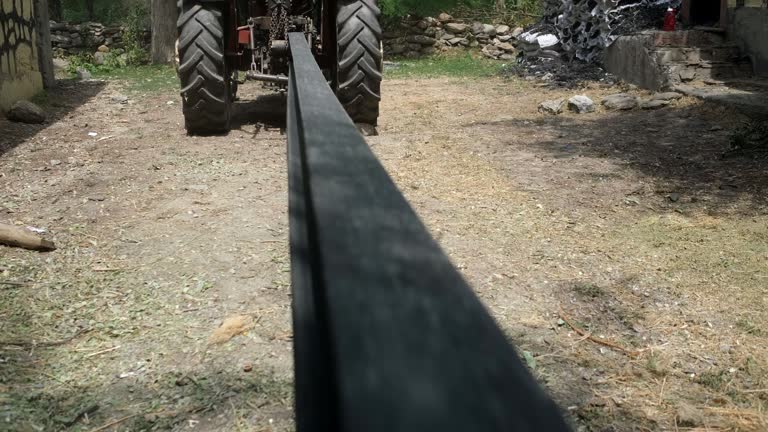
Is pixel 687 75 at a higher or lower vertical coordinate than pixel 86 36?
lower

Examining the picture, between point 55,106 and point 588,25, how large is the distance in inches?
322

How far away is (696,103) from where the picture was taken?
7820 mm

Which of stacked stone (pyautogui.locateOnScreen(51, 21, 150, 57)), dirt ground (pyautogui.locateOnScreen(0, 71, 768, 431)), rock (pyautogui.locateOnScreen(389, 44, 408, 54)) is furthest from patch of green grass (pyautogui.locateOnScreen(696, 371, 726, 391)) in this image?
stacked stone (pyautogui.locateOnScreen(51, 21, 150, 57))

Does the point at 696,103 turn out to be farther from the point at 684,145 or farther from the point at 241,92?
the point at 241,92

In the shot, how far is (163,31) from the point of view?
13.4 metres

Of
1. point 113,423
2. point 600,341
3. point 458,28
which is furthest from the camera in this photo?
point 458,28

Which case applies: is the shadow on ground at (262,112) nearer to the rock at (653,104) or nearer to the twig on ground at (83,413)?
the rock at (653,104)

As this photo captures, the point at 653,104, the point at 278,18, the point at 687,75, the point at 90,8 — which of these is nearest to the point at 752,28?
the point at 687,75

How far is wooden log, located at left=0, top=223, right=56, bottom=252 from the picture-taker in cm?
361

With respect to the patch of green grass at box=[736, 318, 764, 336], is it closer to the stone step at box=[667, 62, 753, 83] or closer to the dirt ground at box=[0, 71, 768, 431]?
the dirt ground at box=[0, 71, 768, 431]

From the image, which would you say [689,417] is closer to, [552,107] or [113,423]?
[113,423]

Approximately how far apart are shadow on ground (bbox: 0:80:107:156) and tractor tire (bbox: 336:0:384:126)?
2934 mm

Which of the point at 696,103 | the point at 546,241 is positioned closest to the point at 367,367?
the point at 546,241

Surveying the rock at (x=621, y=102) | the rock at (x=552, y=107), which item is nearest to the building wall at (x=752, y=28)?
the rock at (x=621, y=102)
